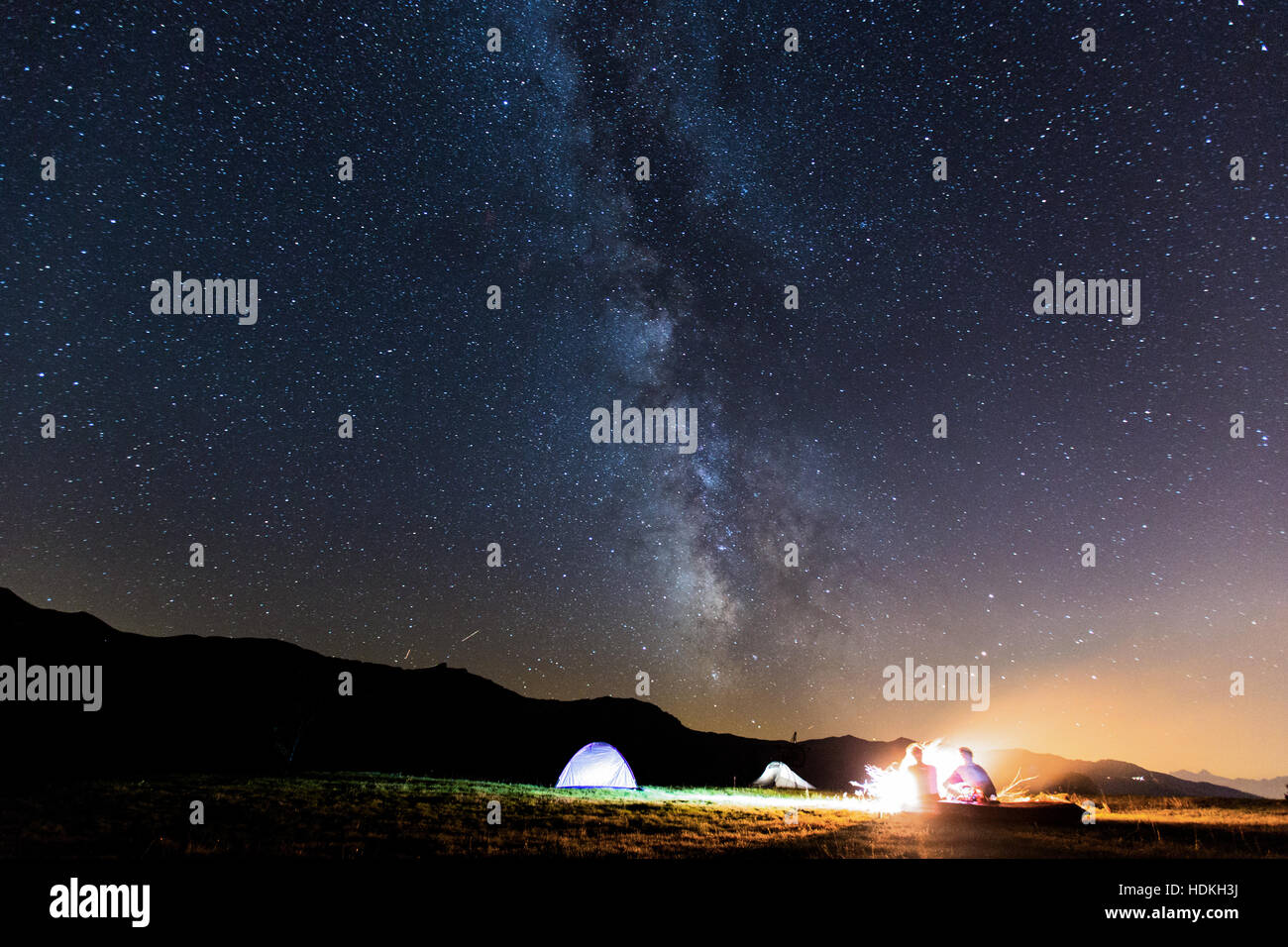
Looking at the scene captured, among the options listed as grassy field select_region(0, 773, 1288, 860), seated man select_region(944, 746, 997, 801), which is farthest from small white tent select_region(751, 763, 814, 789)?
seated man select_region(944, 746, 997, 801)

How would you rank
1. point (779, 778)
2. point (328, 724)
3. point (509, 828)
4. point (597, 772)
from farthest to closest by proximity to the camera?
point (328, 724), point (779, 778), point (597, 772), point (509, 828)

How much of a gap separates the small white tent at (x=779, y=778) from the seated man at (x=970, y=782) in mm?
20431

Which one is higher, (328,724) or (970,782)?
(970,782)

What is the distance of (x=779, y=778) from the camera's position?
35.2 m

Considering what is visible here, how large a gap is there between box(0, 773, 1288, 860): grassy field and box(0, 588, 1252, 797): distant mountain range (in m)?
8.63

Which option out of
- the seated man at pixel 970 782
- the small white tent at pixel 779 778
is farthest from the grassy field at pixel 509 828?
the small white tent at pixel 779 778

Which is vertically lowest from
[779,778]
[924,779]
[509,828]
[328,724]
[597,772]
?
[328,724]

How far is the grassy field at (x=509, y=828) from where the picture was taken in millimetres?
10477

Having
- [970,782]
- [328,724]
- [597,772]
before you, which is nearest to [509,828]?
[970,782]

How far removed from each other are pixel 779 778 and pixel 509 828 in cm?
2528

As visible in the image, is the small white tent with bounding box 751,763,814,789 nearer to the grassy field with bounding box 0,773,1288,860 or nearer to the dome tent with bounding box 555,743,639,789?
the dome tent with bounding box 555,743,639,789

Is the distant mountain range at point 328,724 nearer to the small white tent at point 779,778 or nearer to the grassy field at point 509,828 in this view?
the small white tent at point 779,778

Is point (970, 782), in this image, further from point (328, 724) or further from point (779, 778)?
point (328, 724)

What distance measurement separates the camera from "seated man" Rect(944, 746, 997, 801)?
51.2ft
